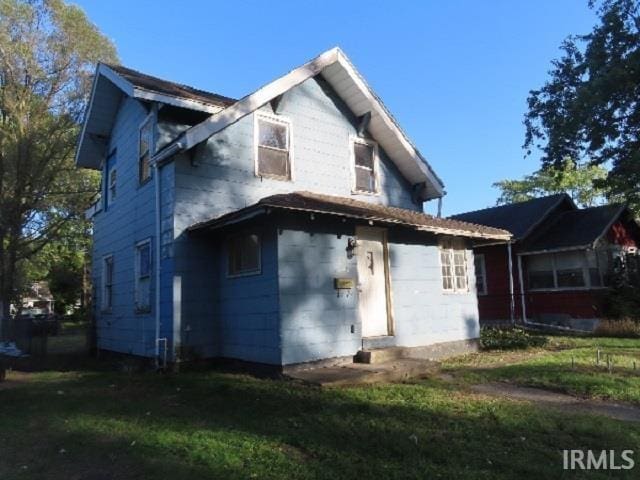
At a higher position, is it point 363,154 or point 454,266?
point 363,154

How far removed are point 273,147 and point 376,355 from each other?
5.29 meters

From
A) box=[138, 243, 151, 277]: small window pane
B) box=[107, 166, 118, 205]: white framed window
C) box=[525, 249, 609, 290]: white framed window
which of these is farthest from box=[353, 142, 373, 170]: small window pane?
box=[525, 249, 609, 290]: white framed window

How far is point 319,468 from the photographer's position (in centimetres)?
456

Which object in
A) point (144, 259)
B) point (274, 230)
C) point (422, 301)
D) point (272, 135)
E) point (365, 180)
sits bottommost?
point (422, 301)

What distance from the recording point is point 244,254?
1006 cm

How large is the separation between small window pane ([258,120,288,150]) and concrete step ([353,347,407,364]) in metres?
5.14

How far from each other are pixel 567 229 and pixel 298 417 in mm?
17958

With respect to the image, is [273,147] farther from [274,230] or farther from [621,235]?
[621,235]

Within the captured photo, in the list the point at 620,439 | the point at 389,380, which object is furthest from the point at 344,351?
the point at 620,439

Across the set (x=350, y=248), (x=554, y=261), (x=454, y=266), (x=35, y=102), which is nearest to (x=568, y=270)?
(x=554, y=261)

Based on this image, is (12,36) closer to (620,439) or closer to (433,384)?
(433,384)

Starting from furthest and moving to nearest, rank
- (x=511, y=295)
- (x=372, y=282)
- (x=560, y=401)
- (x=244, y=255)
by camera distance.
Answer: (x=511, y=295), (x=372, y=282), (x=244, y=255), (x=560, y=401)

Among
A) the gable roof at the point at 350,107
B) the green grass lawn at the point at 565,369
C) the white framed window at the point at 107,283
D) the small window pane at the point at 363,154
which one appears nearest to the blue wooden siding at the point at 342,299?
the green grass lawn at the point at 565,369

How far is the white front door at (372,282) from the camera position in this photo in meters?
10.5
